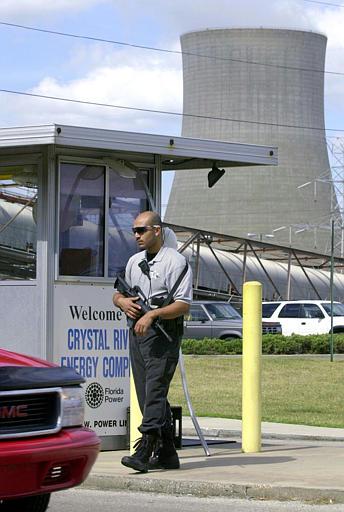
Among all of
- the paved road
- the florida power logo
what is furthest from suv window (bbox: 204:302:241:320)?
the paved road

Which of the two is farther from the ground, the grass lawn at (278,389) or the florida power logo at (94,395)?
the florida power logo at (94,395)

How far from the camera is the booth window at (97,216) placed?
10.7m

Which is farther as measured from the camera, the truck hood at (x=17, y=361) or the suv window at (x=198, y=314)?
the suv window at (x=198, y=314)

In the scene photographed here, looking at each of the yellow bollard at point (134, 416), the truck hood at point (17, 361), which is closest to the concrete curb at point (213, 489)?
the yellow bollard at point (134, 416)

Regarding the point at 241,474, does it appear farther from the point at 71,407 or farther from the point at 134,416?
the point at 71,407

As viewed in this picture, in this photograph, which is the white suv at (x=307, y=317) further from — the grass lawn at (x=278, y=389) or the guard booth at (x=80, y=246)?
the guard booth at (x=80, y=246)

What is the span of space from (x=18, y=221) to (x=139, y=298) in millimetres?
2204

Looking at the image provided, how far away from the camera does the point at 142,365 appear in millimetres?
9172

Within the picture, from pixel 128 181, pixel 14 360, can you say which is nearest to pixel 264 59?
pixel 128 181

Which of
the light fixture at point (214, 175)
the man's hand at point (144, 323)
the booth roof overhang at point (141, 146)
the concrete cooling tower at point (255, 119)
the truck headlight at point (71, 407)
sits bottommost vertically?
the truck headlight at point (71, 407)

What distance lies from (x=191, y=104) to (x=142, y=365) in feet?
177

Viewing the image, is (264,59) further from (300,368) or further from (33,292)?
(33,292)

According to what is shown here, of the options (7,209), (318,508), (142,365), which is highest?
(7,209)

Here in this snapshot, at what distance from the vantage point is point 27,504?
680cm
